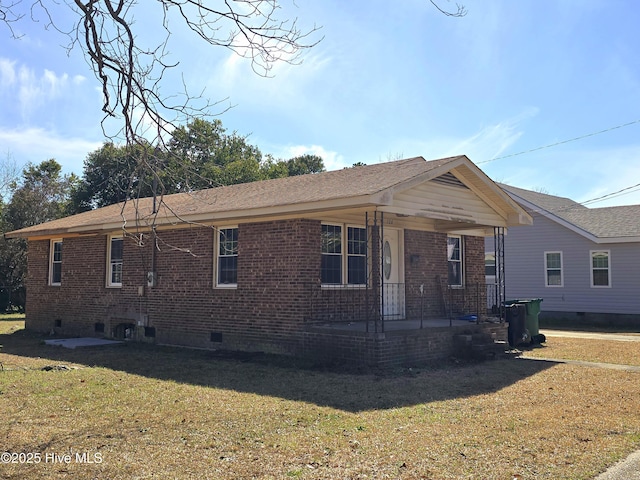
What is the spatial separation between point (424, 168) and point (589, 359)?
5.33m

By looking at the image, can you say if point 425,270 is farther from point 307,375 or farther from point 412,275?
point 307,375

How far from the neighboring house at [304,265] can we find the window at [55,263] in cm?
67

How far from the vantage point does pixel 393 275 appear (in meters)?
13.7

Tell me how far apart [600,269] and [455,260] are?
9885mm

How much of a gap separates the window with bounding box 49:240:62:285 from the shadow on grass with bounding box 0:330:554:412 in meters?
4.61

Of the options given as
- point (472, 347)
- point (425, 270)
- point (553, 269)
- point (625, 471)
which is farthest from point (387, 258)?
point (553, 269)

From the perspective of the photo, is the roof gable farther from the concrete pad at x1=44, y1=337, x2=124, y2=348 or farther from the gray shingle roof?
the gray shingle roof

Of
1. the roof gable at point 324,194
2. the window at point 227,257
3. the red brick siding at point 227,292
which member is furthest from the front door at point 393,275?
the window at point 227,257

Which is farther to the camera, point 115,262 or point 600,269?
point 600,269

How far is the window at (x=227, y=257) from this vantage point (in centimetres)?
1299

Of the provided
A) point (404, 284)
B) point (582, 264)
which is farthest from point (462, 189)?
point (582, 264)

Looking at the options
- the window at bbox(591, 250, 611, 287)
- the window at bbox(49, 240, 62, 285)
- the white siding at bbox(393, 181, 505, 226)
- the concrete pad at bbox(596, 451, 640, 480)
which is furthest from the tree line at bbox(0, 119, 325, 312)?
the concrete pad at bbox(596, 451, 640, 480)

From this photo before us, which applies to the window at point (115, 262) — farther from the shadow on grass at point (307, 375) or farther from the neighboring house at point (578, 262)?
the neighboring house at point (578, 262)

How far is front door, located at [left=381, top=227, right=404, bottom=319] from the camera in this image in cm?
1354
